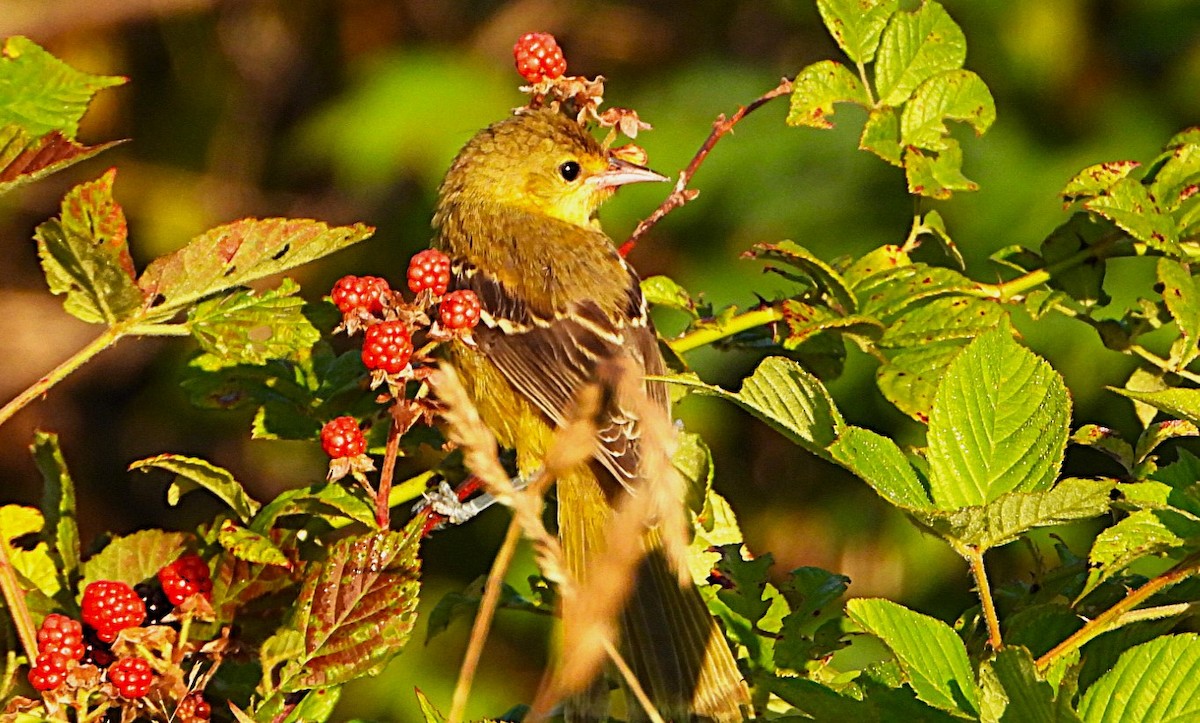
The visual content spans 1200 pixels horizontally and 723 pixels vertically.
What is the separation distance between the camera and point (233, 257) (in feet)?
7.93

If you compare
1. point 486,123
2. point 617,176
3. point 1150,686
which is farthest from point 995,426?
point 486,123

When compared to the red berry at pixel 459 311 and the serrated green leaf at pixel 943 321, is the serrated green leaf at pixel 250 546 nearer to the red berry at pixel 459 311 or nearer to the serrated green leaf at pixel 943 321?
the red berry at pixel 459 311

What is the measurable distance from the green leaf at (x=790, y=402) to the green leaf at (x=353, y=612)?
0.57 metres

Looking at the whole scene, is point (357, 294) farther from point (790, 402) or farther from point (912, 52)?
point (912, 52)

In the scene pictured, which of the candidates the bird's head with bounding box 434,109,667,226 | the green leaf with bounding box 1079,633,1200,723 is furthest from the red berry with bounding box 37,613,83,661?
the bird's head with bounding box 434,109,667,226

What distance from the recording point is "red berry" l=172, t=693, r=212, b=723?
2.13 meters

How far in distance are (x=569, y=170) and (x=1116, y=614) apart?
2.71 meters

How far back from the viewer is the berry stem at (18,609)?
2.10m

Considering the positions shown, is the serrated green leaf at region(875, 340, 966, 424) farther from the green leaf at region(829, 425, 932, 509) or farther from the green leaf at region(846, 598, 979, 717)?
the green leaf at region(846, 598, 979, 717)

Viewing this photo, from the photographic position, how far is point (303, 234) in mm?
2445

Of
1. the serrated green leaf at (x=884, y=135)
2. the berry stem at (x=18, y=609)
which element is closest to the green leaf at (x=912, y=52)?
the serrated green leaf at (x=884, y=135)

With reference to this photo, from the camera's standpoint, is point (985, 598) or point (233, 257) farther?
point (233, 257)

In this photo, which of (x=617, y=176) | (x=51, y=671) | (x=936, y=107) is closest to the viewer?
(x=51, y=671)

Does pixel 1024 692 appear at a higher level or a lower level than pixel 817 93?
lower
